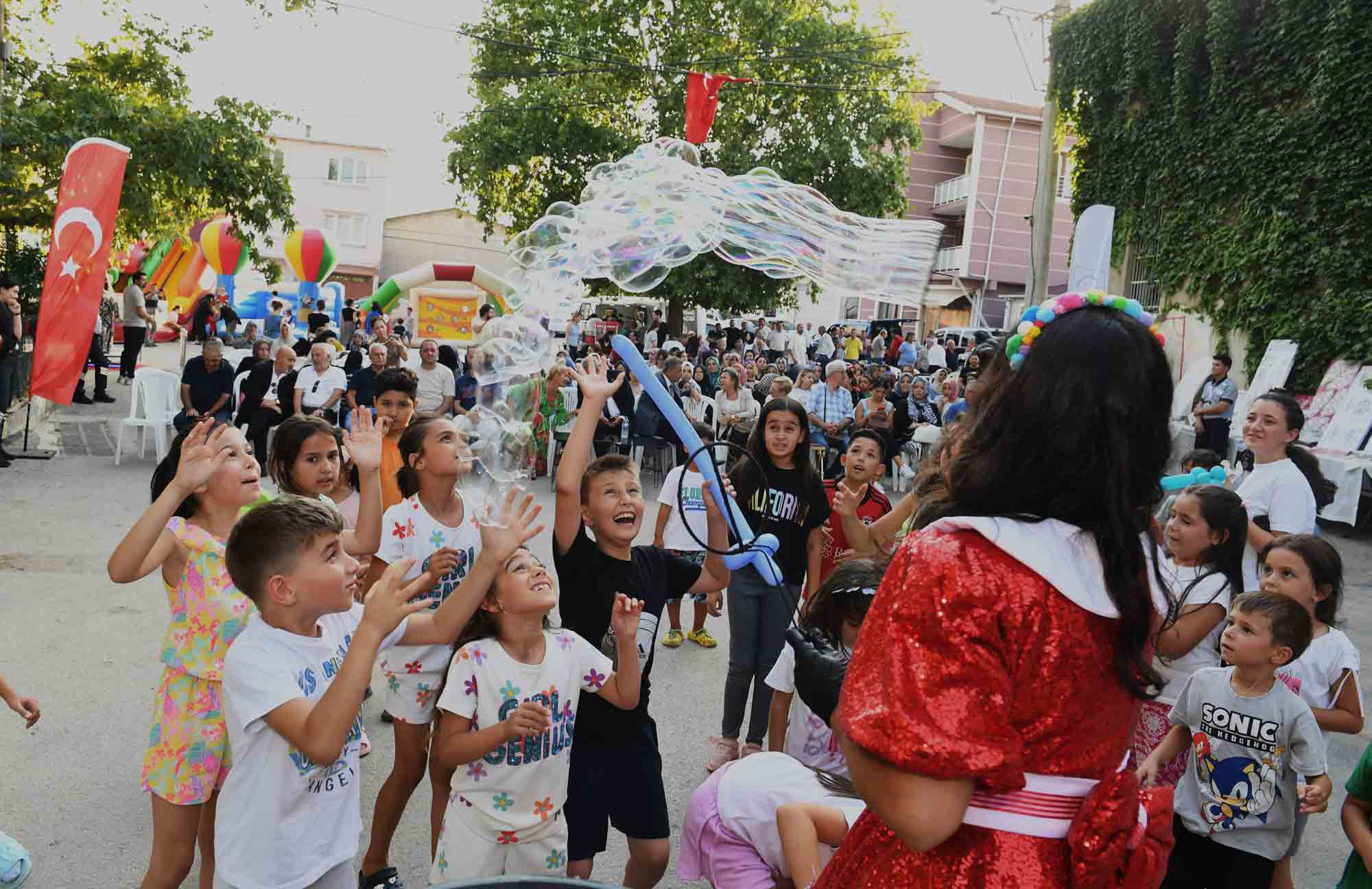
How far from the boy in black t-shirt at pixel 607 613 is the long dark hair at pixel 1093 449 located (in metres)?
1.58

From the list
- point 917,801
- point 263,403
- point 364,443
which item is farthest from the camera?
point 263,403

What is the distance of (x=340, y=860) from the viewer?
271 centimetres

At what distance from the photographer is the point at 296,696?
256 centimetres

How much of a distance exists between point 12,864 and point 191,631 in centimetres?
121

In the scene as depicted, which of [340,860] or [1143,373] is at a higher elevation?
[1143,373]

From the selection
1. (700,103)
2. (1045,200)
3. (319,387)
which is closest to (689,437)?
(319,387)

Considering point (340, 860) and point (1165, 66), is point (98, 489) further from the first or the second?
point (1165, 66)

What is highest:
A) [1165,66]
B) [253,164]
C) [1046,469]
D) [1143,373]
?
[1165,66]

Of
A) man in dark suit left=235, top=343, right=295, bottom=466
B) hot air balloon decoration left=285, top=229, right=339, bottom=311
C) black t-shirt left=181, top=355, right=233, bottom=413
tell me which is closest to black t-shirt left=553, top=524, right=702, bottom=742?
man in dark suit left=235, top=343, right=295, bottom=466

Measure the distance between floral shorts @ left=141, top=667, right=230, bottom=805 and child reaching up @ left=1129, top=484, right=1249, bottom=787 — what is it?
316 centimetres

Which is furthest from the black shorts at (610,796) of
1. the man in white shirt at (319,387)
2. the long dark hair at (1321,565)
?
the man in white shirt at (319,387)

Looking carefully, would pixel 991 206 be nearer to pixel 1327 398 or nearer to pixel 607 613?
pixel 1327 398

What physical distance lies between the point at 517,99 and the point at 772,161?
7.34 meters

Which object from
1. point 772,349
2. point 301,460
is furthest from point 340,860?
point 772,349
